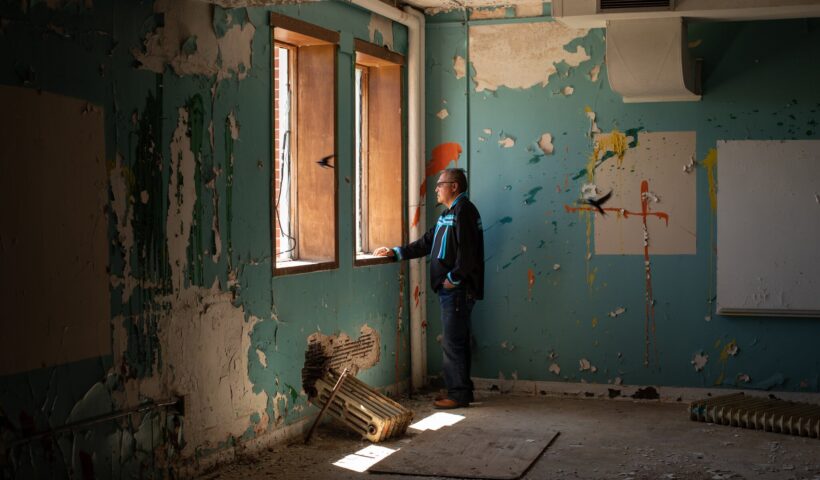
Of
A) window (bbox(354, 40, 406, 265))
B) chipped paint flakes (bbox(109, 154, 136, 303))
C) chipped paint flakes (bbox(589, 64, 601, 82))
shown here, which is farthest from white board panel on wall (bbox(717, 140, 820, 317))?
chipped paint flakes (bbox(109, 154, 136, 303))

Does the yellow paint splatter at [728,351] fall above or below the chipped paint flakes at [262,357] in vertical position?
below

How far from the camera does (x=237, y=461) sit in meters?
4.92

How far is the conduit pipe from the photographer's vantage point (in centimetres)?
693

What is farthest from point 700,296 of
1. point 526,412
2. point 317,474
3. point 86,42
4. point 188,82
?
point 86,42

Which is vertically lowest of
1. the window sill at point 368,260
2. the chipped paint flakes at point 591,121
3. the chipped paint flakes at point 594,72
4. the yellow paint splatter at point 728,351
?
the yellow paint splatter at point 728,351

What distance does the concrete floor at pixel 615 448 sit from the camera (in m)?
4.82

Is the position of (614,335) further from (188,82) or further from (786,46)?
(188,82)

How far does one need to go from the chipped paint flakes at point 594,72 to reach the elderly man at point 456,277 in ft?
3.96

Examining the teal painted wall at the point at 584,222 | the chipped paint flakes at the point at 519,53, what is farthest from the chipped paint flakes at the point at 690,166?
the chipped paint flakes at the point at 519,53

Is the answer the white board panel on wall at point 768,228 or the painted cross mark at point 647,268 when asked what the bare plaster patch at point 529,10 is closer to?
the painted cross mark at point 647,268

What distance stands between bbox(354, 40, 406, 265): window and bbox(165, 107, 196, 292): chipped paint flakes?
2.34 meters

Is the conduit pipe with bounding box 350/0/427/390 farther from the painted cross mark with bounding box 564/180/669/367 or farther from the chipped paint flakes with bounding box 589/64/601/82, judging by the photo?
the painted cross mark with bounding box 564/180/669/367

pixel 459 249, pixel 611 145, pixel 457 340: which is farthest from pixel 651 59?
pixel 457 340

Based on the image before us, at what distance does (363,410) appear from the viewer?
5.45m
